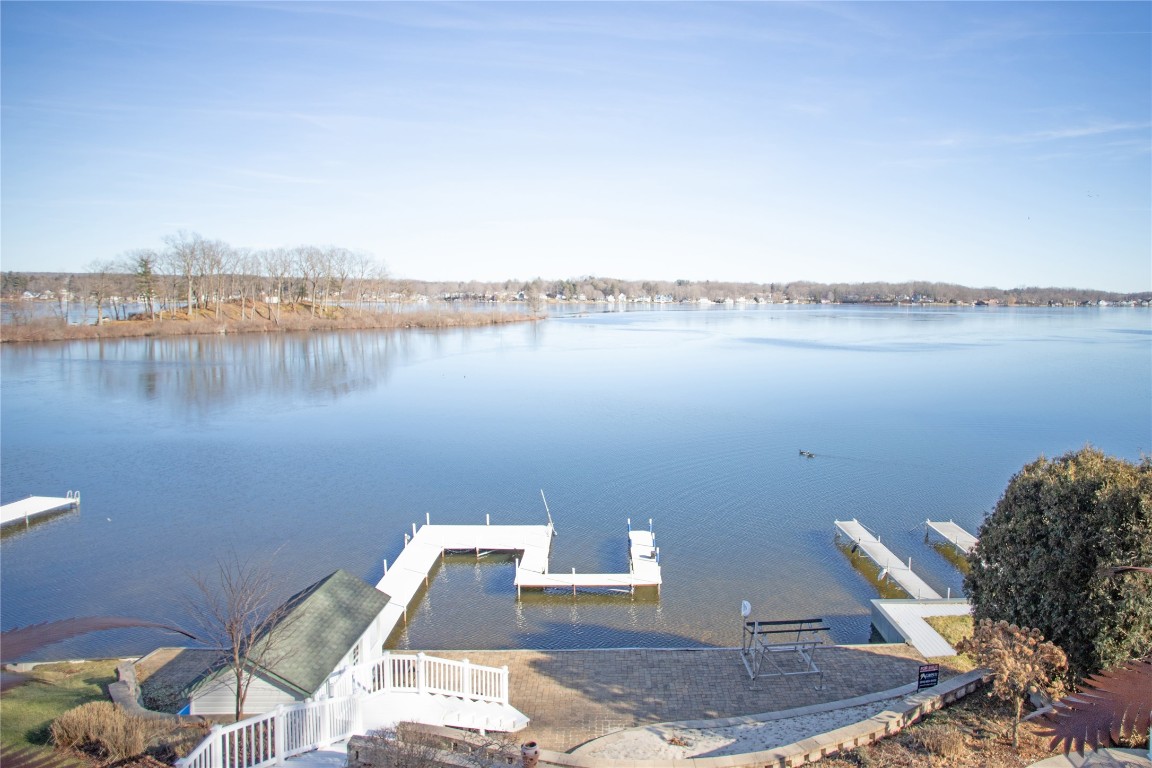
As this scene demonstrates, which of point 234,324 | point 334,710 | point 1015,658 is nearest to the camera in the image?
point 1015,658

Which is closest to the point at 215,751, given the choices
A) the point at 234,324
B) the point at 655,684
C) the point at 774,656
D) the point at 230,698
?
the point at 230,698

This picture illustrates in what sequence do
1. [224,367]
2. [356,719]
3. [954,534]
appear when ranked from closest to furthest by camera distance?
1. [356,719]
2. [954,534]
3. [224,367]

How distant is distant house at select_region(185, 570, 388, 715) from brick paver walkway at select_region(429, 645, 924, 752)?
2.57 meters

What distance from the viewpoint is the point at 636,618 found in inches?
731

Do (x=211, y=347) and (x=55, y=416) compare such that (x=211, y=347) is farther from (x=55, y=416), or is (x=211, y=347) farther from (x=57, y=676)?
(x=57, y=676)

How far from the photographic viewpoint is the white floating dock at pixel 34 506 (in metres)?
25.2

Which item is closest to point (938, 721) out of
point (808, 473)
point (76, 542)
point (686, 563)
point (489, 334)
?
point (686, 563)

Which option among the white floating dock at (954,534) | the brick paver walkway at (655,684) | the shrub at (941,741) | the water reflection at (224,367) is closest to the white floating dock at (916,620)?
the brick paver walkway at (655,684)

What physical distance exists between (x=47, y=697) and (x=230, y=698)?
10.7ft

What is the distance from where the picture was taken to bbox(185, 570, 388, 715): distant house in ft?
35.2

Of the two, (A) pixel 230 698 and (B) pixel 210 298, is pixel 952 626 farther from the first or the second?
(B) pixel 210 298

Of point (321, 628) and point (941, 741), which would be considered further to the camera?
point (321, 628)

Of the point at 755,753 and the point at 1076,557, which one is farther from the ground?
the point at 1076,557

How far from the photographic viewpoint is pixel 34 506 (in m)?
26.0
